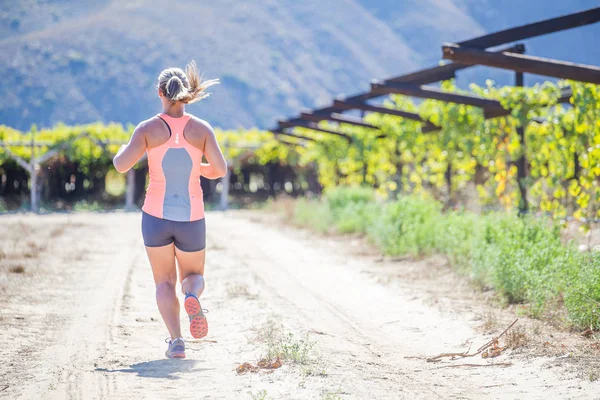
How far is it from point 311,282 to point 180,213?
3.84m

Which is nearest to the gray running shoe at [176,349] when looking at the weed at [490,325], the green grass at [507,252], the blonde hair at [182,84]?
the blonde hair at [182,84]

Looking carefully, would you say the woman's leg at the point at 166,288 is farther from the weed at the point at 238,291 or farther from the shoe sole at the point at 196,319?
the weed at the point at 238,291

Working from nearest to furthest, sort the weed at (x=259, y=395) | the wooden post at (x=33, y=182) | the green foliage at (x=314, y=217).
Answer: the weed at (x=259, y=395), the green foliage at (x=314, y=217), the wooden post at (x=33, y=182)

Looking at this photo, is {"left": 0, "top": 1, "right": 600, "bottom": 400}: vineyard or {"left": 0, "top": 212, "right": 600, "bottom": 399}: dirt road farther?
{"left": 0, "top": 1, "right": 600, "bottom": 400}: vineyard

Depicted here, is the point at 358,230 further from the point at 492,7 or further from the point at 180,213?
the point at 492,7

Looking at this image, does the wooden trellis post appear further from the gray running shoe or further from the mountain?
the mountain

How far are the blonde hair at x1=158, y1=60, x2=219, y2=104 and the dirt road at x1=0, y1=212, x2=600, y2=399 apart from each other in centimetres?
168

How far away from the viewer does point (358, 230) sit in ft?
43.4

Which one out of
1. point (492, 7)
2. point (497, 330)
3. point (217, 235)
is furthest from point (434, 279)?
point (492, 7)

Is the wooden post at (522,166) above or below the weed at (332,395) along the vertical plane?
above

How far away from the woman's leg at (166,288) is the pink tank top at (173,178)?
0.85 feet

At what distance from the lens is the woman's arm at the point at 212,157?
4.59 m

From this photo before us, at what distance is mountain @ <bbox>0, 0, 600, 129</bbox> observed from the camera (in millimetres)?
61375

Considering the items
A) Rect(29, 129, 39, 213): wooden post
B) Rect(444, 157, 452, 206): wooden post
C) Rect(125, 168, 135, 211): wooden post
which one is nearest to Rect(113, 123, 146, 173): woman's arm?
Rect(444, 157, 452, 206): wooden post
